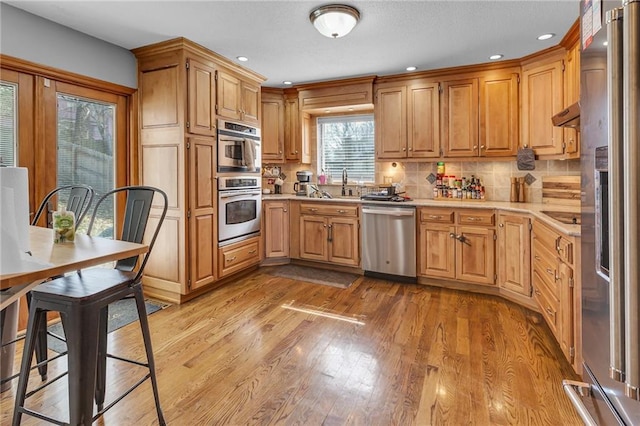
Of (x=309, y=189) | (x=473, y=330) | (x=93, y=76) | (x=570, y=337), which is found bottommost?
(x=473, y=330)

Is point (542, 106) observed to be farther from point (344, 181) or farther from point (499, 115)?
point (344, 181)

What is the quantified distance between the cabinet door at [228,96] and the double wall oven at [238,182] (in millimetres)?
103

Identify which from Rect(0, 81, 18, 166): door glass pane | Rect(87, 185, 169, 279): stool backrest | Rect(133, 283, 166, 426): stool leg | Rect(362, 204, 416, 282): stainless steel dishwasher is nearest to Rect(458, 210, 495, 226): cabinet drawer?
Rect(362, 204, 416, 282): stainless steel dishwasher

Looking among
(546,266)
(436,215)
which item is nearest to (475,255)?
(436,215)

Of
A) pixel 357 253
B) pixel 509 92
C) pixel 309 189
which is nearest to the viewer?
pixel 509 92

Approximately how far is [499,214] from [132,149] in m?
3.68

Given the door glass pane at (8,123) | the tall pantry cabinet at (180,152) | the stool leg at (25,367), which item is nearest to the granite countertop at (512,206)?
the tall pantry cabinet at (180,152)

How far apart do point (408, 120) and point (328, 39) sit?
1.46m

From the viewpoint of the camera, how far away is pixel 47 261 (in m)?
1.23

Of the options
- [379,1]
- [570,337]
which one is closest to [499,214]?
[570,337]

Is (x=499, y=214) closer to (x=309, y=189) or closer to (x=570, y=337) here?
(x=570, y=337)

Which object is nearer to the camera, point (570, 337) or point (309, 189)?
point (570, 337)

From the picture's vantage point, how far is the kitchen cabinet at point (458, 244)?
351 cm

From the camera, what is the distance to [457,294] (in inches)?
141
